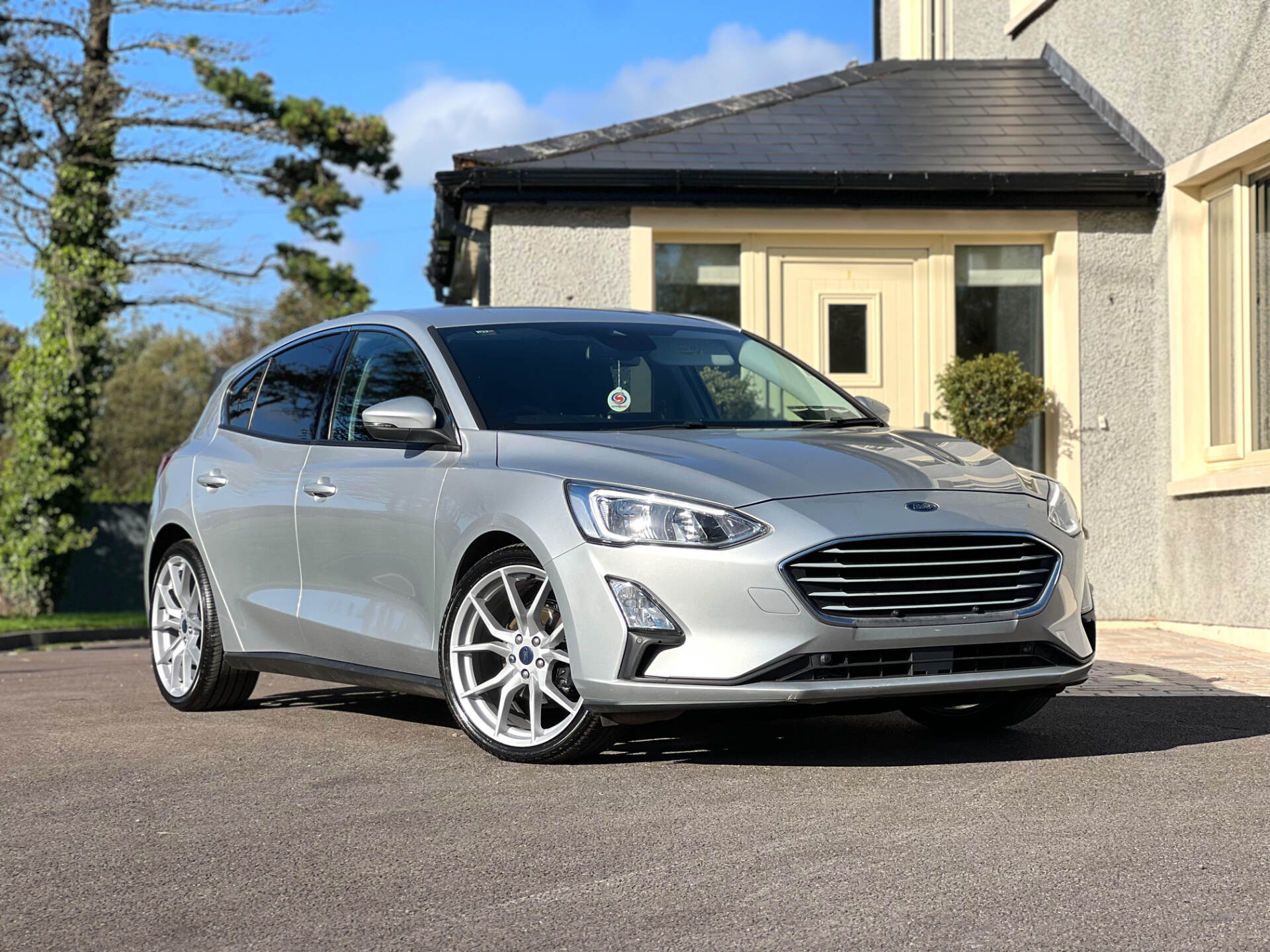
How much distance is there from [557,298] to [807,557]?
749 cm

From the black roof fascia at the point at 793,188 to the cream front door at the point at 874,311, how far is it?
1.69 feet

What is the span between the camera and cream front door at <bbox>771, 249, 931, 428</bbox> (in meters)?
12.9

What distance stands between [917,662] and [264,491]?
307 cm

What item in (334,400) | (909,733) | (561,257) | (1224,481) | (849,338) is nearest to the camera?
(909,733)

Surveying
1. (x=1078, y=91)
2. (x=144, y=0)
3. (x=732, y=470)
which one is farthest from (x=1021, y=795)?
(x=144, y=0)

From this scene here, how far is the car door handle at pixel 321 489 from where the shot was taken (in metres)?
6.77

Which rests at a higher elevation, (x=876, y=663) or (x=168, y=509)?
(x=168, y=509)

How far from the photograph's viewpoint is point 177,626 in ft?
26.1

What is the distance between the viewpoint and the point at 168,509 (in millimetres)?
8023

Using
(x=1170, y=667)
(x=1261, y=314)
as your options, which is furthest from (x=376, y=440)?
(x=1261, y=314)

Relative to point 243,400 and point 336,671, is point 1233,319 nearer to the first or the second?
point 243,400

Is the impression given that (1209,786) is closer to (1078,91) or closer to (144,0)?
(1078,91)

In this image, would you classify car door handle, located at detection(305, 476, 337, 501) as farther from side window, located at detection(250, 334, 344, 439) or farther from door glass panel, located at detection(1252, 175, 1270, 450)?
door glass panel, located at detection(1252, 175, 1270, 450)

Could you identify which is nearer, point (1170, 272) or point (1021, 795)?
point (1021, 795)
